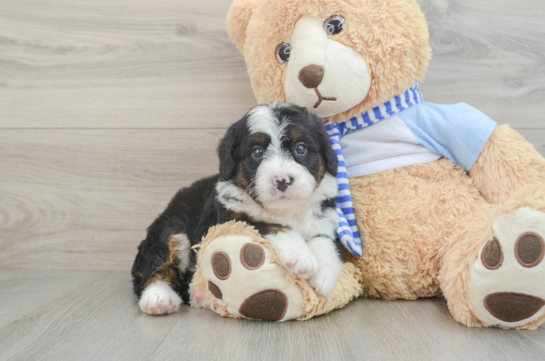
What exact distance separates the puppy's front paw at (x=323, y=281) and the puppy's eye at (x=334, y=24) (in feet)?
Result: 2.70

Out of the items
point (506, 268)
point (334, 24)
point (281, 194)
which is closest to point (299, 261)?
point (281, 194)

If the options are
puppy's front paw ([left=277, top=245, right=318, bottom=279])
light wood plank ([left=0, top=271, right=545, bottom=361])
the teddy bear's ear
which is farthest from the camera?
the teddy bear's ear

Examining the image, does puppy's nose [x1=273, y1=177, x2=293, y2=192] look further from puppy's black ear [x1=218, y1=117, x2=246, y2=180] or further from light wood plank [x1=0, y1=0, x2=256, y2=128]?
light wood plank [x1=0, y1=0, x2=256, y2=128]

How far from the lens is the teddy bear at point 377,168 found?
1.33 meters

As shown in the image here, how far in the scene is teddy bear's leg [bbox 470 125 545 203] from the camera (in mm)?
1470

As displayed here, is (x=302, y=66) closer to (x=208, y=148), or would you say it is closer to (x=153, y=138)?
(x=208, y=148)

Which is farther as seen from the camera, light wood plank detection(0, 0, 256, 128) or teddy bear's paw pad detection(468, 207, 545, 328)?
light wood plank detection(0, 0, 256, 128)

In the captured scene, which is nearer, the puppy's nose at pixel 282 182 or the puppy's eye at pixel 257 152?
the puppy's nose at pixel 282 182

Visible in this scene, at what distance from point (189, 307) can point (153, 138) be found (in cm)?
95

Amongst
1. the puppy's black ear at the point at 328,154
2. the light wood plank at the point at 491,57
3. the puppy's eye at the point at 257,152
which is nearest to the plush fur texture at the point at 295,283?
the puppy's eye at the point at 257,152

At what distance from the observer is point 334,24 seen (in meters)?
1.54

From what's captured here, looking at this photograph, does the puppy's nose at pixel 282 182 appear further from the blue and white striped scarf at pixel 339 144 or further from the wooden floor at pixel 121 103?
the wooden floor at pixel 121 103

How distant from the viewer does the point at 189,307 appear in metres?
1.67

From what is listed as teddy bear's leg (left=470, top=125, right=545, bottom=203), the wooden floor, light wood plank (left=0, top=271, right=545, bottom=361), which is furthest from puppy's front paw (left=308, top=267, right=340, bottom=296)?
the wooden floor
